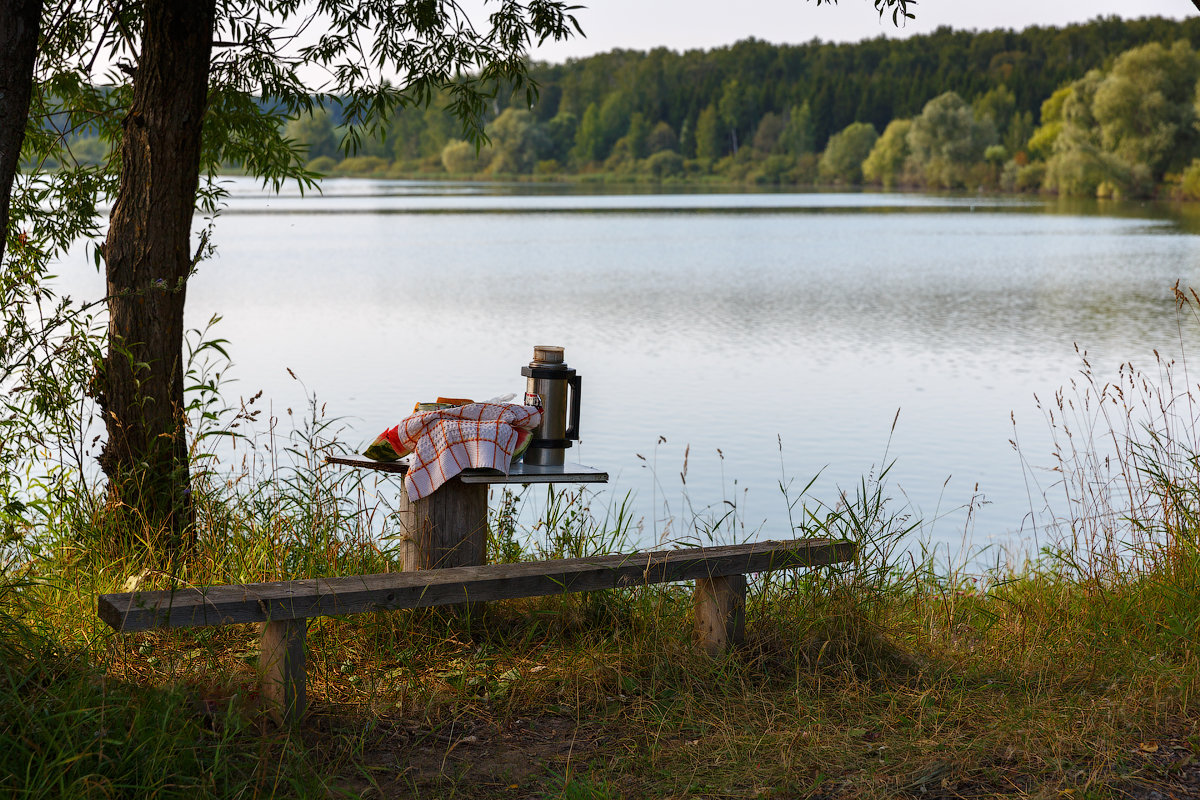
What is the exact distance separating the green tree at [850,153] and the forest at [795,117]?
12 cm

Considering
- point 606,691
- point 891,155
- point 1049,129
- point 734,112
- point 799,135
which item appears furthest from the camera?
point 734,112

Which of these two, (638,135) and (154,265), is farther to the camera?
(638,135)

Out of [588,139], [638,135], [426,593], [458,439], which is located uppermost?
[638,135]

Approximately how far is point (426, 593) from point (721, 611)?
1064mm

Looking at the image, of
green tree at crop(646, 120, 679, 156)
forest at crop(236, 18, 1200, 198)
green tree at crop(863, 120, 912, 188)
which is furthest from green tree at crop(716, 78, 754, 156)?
green tree at crop(863, 120, 912, 188)

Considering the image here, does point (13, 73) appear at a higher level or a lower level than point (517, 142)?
lower

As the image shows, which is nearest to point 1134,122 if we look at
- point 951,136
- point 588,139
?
point 951,136

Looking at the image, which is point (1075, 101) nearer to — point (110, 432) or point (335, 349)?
point (335, 349)

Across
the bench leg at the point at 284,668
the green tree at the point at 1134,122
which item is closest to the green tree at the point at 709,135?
the green tree at the point at 1134,122

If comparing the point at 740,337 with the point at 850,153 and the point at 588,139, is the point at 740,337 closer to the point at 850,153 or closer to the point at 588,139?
the point at 850,153

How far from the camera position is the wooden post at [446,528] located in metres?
4.08

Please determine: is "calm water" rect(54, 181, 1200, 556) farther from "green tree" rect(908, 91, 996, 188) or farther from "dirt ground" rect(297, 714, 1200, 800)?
"green tree" rect(908, 91, 996, 188)

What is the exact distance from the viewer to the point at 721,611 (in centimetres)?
400

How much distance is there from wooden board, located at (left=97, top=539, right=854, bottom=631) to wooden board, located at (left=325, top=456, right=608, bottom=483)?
28 centimetres
